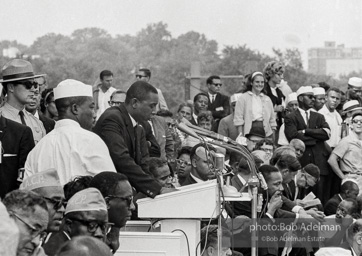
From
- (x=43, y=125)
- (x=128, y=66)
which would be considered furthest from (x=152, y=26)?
(x=43, y=125)

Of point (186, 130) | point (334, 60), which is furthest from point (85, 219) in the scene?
point (334, 60)

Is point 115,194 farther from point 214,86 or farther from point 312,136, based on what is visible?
point 214,86

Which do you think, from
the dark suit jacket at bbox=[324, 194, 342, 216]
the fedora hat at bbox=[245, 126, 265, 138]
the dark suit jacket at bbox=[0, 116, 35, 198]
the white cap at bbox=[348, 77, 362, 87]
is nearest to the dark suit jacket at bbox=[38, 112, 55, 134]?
the dark suit jacket at bbox=[0, 116, 35, 198]

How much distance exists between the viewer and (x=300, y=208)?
10.5m

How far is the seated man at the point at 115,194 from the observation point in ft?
19.6

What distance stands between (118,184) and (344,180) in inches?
274

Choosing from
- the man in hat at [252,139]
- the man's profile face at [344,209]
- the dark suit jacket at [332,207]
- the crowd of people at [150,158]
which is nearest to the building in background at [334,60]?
the crowd of people at [150,158]

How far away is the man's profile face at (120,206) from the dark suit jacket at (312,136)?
7762mm

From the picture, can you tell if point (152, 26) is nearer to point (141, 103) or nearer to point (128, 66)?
point (128, 66)

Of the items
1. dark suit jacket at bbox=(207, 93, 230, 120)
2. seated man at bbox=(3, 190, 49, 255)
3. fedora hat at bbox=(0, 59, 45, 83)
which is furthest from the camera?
dark suit jacket at bbox=(207, 93, 230, 120)

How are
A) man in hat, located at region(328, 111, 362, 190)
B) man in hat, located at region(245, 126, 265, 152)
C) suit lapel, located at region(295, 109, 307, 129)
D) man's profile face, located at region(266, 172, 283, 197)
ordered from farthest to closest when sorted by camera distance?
1. suit lapel, located at region(295, 109, 307, 129)
2. man in hat, located at region(328, 111, 362, 190)
3. man in hat, located at region(245, 126, 265, 152)
4. man's profile face, located at region(266, 172, 283, 197)

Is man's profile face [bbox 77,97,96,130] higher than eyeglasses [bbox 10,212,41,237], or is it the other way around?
man's profile face [bbox 77,97,96,130]

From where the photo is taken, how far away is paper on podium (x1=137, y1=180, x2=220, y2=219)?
670 centimetres

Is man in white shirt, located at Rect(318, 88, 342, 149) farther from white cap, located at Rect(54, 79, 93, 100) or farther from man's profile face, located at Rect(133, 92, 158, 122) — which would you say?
white cap, located at Rect(54, 79, 93, 100)
